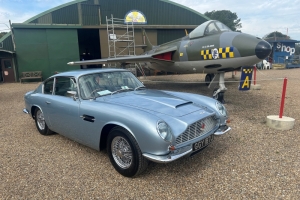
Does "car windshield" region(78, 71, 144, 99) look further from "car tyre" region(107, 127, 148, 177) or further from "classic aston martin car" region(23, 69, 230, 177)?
"car tyre" region(107, 127, 148, 177)

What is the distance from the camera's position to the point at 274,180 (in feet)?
9.37

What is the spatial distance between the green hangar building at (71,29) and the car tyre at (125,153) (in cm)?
1509

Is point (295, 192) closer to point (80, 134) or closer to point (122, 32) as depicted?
point (80, 134)

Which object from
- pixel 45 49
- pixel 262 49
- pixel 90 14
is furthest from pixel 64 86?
pixel 90 14

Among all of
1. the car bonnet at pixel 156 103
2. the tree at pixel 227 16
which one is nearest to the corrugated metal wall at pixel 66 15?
the car bonnet at pixel 156 103

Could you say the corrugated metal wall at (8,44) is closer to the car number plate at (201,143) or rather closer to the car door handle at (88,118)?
the car door handle at (88,118)

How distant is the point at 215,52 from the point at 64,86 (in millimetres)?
5259

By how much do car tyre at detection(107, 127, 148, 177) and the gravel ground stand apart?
16 cm

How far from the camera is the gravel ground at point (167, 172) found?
2.70m

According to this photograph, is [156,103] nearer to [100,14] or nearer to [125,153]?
[125,153]

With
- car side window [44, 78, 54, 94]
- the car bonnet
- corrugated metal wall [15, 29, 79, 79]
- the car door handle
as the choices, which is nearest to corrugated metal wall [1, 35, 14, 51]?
corrugated metal wall [15, 29, 79, 79]

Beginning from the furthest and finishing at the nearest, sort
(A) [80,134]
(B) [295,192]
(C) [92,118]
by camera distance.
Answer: (A) [80,134] < (C) [92,118] < (B) [295,192]

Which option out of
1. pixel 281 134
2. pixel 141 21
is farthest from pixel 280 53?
pixel 281 134

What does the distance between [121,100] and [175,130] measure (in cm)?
115
